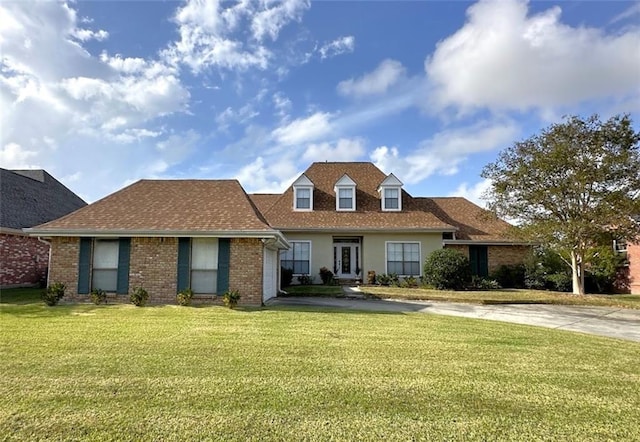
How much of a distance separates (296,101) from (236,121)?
9.80 ft

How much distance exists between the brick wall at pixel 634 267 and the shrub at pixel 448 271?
884cm

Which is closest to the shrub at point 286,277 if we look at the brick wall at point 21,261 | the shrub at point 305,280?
the shrub at point 305,280

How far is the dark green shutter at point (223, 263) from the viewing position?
1207cm

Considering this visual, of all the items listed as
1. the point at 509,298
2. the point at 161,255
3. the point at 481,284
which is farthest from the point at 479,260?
the point at 161,255

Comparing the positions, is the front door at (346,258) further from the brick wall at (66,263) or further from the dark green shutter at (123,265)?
the brick wall at (66,263)

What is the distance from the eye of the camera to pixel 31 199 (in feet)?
65.9

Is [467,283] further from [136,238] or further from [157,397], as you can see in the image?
[157,397]

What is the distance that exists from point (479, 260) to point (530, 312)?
7.97 meters

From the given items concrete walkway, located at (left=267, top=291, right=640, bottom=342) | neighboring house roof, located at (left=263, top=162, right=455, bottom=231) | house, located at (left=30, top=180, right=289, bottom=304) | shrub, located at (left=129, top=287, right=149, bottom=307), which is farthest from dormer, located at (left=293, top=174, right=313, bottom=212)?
shrub, located at (left=129, top=287, right=149, bottom=307)

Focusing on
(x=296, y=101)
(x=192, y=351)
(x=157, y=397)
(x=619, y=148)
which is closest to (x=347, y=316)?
(x=192, y=351)

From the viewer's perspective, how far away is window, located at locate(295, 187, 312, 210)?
2123cm

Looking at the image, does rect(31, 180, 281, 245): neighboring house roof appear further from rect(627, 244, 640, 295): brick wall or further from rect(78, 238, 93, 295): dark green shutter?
rect(627, 244, 640, 295): brick wall

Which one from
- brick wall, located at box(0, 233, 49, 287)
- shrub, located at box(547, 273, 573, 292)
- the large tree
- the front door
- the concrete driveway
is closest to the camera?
the concrete driveway

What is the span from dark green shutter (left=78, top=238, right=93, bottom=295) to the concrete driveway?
6.00 m
